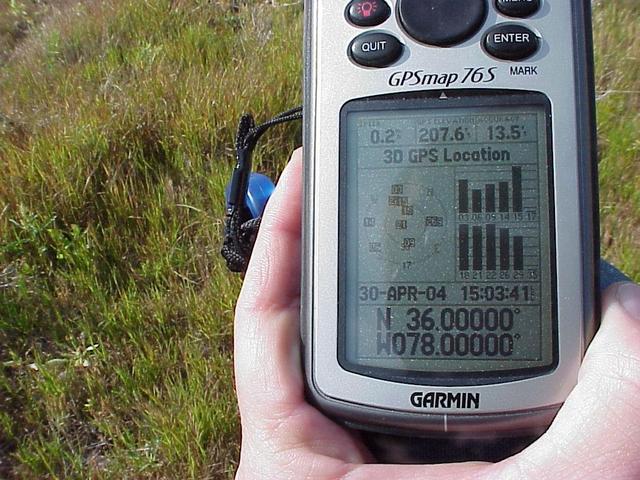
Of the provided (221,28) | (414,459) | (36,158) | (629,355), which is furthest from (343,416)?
(221,28)

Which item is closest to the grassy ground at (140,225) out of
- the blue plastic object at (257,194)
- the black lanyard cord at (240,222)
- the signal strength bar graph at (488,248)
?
the blue plastic object at (257,194)

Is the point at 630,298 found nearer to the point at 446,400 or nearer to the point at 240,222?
the point at 446,400

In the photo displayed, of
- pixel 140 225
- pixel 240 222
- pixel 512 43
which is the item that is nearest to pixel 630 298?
pixel 512 43

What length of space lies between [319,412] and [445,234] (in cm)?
37

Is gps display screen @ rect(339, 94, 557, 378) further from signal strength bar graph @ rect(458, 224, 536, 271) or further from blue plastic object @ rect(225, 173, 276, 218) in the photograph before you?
blue plastic object @ rect(225, 173, 276, 218)

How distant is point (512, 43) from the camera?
137 centimetres

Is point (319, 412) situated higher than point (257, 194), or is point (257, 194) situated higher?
point (257, 194)

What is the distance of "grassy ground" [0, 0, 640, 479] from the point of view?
2043mm

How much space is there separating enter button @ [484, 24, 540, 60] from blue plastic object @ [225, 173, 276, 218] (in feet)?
2.32

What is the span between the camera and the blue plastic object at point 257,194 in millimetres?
1945

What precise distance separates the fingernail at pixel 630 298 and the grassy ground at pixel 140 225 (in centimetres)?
102

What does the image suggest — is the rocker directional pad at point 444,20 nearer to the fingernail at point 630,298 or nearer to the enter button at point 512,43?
the enter button at point 512,43

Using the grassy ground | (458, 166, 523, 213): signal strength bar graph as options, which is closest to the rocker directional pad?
(458, 166, 523, 213): signal strength bar graph

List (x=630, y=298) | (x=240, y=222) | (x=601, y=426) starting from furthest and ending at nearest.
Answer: (x=240, y=222), (x=630, y=298), (x=601, y=426)
